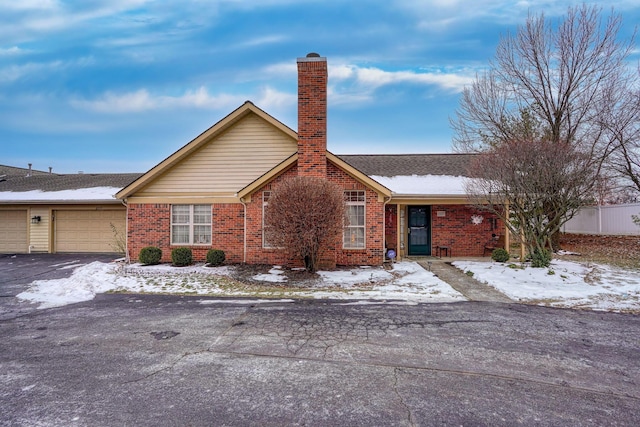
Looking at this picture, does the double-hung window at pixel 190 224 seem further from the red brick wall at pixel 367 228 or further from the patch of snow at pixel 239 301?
the patch of snow at pixel 239 301

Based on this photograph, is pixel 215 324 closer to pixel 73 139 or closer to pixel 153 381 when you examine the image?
pixel 153 381

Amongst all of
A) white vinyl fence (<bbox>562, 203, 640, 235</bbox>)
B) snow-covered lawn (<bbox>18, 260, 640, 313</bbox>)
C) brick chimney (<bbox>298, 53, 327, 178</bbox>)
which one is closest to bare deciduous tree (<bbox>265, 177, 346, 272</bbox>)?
snow-covered lawn (<bbox>18, 260, 640, 313</bbox>)

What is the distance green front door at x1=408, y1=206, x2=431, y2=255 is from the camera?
13992 millimetres

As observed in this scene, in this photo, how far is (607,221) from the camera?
1744 centimetres

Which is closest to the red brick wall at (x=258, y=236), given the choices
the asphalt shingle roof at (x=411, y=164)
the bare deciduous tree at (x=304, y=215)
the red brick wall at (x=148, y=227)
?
the bare deciduous tree at (x=304, y=215)

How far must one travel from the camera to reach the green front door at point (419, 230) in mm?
13992

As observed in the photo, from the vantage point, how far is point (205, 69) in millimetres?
16734

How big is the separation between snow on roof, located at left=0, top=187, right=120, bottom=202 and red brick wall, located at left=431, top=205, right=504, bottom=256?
13894 mm

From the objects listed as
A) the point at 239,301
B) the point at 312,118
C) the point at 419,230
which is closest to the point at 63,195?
the point at 312,118

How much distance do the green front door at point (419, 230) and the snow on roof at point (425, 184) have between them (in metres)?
0.97

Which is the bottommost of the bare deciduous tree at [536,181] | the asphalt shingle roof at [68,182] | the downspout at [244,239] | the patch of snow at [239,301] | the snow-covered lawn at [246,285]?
the patch of snow at [239,301]

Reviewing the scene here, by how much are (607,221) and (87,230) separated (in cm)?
2525

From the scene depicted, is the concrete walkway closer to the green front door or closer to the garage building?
the green front door

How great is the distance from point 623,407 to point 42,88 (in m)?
26.3
